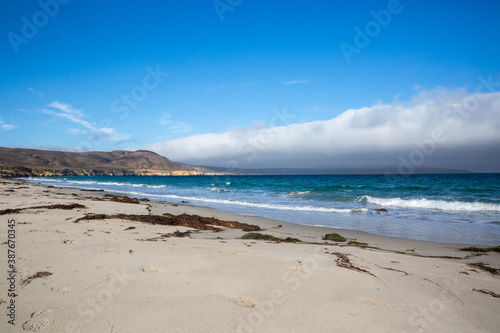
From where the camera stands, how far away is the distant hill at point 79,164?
3810 inches

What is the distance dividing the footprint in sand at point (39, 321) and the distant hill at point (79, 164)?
9279cm

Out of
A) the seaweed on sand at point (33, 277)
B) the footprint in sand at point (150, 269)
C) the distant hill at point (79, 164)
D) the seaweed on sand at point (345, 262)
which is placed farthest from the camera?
the distant hill at point (79, 164)

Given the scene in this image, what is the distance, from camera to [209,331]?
2.54 meters

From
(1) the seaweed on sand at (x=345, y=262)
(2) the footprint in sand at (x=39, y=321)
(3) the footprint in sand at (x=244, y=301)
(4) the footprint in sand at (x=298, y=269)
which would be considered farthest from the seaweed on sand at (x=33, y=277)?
(1) the seaweed on sand at (x=345, y=262)

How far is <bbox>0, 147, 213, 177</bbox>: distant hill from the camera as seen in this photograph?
96.8m

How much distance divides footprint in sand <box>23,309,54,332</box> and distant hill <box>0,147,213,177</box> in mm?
92794

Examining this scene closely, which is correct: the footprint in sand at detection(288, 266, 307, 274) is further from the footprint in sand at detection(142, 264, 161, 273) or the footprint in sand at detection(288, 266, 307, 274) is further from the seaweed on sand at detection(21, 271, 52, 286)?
the seaweed on sand at detection(21, 271, 52, 286)

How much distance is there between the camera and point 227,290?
3412 mm

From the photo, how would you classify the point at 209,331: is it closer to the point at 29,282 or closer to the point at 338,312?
the point at 338,312

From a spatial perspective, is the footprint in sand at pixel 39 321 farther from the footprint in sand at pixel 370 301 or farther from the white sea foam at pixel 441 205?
the white sea foam at pixel 441 205

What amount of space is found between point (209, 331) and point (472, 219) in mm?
16632

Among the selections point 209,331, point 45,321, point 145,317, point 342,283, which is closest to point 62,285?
point 45,321

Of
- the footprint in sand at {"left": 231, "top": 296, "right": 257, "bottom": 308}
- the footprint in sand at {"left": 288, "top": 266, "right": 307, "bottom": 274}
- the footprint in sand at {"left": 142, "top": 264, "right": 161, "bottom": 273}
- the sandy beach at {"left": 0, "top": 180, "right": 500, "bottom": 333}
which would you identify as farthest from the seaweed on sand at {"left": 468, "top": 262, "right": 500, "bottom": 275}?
the footprint in sand at {"left": 142, "top": 264, "right": 161, "bottom": 273}

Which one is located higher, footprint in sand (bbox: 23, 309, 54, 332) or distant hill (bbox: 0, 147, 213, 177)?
distant hill (bbox: 0, 147, 213, 177)
